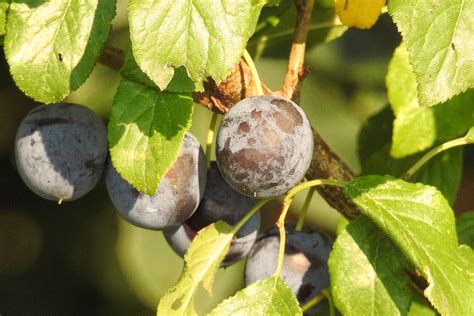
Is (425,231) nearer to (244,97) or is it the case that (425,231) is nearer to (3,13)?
(244,97)

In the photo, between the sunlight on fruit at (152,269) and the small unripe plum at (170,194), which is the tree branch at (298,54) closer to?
the small unripe plum at (170,194)

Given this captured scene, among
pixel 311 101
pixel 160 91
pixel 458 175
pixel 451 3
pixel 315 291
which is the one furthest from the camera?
pixel 311 101

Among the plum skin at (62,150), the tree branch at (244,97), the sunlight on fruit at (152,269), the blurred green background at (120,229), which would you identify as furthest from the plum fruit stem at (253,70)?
the sunlight on fruit at (152,269)

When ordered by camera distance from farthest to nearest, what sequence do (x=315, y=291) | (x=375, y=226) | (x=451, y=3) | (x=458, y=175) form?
(x=458, y=175)
(x=315, y=291)
(x=375, y=226)
(x=451, y=3)

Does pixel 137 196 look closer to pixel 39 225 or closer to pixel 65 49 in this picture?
pixel 65 49

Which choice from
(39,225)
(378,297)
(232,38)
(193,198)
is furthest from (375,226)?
(39,225)

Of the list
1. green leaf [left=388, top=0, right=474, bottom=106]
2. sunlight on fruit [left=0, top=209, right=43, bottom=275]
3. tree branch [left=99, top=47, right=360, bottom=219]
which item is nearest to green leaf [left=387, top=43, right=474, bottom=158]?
tree branch [left=99, top=47, right=360, bottom=219]

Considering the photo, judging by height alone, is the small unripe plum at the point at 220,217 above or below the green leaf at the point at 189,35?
below
